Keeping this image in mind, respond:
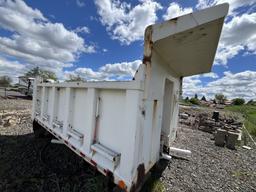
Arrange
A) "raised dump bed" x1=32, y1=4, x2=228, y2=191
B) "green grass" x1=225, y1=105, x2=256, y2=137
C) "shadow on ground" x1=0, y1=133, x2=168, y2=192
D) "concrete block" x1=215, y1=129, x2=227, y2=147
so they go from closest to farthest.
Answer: "raised dump bed" x1=32, y1=4, x2=228, y2=191, "shadow on ground" x1=0, y1=133, x2=168, y2=192, "concrete block" x1=215, y1=129, x2=227, y2=147, "green grass" x1=225, y1=105, x2=256, y2=137

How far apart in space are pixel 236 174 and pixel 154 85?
359 cm

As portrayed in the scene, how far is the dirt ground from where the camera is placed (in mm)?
2916

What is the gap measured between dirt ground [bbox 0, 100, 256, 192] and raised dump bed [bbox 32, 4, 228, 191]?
2.37 feet

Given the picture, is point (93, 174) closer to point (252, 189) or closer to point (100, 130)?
point (100, 130)

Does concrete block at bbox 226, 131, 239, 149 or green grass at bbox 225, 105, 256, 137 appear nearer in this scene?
concrete block at bbox 226, 131, 239, 149

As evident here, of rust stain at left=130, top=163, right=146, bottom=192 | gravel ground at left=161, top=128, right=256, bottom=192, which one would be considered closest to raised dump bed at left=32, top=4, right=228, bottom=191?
rust stain at left=130, top=163, right=146, bottom=192

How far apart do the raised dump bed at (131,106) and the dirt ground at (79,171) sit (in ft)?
2.37

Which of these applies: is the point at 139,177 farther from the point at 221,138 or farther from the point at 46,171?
the point at 221,138

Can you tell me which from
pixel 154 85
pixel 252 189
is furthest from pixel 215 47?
pixel 252 189

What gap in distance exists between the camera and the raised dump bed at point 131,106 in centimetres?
188

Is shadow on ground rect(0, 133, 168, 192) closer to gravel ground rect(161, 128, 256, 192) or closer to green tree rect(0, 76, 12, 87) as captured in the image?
gravel ground rect(161, 128, 256, 192)

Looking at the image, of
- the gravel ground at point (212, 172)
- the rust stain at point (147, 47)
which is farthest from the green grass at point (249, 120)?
the rust stain at point (147, 47)

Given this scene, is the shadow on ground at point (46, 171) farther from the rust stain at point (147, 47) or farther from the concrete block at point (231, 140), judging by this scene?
the concrete block at point (231, 140)

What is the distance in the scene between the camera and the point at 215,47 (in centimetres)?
267
